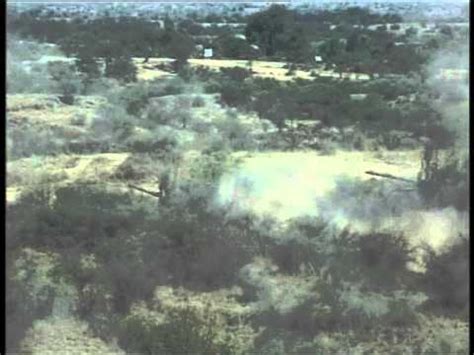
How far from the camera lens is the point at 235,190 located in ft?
7.06

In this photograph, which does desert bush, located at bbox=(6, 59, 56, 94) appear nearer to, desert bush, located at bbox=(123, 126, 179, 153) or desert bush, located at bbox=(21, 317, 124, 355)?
desert bush, located at bbox=(123, 126, 179, 153)

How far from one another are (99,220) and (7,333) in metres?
A: 0.34

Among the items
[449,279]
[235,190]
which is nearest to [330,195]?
[235,190]

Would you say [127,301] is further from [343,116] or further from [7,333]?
[343,116]

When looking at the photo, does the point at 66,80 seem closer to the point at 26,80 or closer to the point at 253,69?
the point at 26,80

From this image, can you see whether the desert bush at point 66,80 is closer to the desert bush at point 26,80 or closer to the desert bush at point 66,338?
the desert bush at point 26,80

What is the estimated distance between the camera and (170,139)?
2154mm

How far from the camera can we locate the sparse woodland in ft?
6.95

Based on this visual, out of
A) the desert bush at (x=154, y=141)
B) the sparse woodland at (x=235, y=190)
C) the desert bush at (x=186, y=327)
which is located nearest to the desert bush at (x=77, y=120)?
the sparse woodland at (x=235, y=190)

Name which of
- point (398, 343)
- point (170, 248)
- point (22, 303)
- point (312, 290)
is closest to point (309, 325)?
point (312, 290)

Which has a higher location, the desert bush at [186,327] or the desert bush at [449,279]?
the desert bush at [449,279]

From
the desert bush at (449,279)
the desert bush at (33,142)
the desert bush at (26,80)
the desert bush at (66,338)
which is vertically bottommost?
the desert bush at (66,338)

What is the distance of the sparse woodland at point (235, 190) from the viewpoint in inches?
83.4

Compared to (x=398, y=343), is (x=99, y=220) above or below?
above
